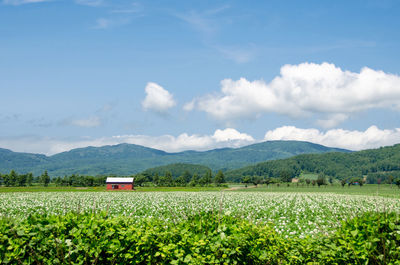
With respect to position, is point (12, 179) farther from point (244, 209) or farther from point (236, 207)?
point (244, 209)

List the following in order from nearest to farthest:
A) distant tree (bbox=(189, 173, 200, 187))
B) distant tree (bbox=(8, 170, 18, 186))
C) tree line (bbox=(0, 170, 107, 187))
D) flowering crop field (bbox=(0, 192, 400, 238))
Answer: flowering crop field (bbox=(0, 192, 400, 238)) → distant tree (bbox=(8, 170, 18, 186)) → tree line (bbox=(0, 170, 107, 187)) → distant tree (bbox=(189, 173, 200, 187))

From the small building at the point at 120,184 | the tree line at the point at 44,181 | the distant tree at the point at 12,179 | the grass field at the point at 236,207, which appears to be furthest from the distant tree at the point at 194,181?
Answer: the grass field at the point at 236,207

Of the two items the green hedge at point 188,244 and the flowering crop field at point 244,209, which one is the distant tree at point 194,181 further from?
the green hedge at point 188,244

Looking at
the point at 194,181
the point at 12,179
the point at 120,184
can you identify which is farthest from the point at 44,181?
the point at 194,181

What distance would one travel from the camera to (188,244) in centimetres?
639

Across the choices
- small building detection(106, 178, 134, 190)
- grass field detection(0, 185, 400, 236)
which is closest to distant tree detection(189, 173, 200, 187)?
small building detection(106, 178, 134, 190)

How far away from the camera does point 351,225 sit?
6.66 meters

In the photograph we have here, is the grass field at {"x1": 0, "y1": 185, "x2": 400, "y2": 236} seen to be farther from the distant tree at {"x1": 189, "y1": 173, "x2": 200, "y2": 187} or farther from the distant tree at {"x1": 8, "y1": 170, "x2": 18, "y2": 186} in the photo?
the distant tree at {"x1": 8, "y1": 170, "x2": 18, "y2": 186}

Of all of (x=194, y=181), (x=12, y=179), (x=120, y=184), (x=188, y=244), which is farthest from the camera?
(x=194, y=181)

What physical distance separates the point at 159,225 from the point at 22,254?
306cm

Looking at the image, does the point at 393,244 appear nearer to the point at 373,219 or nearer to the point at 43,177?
the point at 373,219

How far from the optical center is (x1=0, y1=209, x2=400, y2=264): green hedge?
6.10 meters

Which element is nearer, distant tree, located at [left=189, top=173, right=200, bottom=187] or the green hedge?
the green hedge

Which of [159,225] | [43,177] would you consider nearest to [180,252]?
[159,225]
